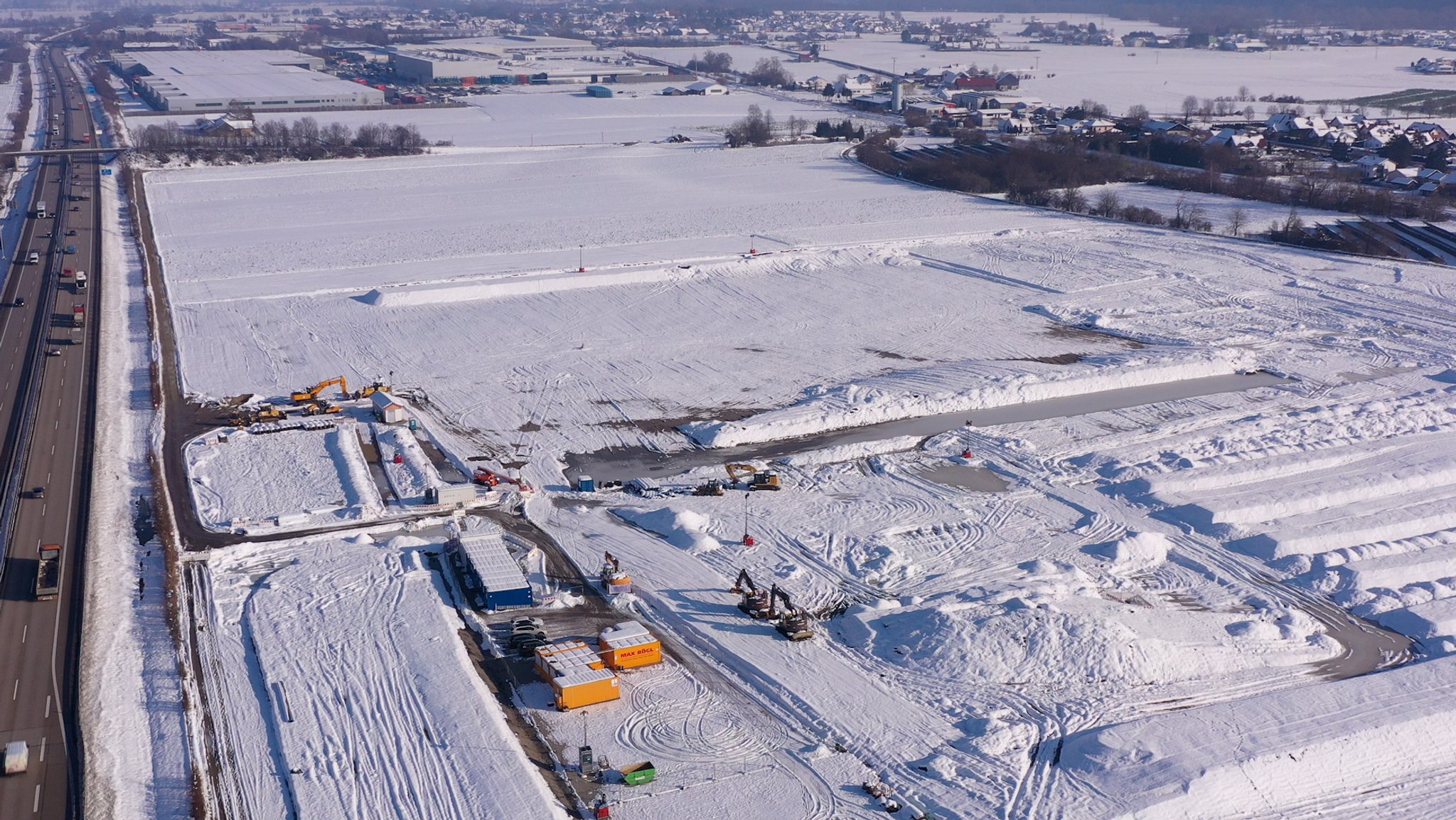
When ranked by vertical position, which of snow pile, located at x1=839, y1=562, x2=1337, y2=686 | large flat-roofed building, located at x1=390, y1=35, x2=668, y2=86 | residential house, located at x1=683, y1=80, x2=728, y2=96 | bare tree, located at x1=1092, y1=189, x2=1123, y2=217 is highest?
large flat-roofed building, located at x1=390, y1=35, x2=668, y2=86

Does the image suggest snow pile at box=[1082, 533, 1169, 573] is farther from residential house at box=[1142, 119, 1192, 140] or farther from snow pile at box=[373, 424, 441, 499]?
residential house at box=[1142, 119, 1192, 140]

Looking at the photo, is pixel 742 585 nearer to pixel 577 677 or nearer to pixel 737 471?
pixel 577 677

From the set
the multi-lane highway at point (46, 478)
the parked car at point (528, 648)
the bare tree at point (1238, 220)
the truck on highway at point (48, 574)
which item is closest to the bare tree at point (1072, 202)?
the bare tree at point (1238, 220)

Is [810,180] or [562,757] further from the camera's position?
[810,180]

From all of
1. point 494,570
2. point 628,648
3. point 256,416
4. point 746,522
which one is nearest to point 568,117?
point 256,416

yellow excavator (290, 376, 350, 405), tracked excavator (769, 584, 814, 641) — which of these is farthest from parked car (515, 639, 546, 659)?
yellow excavator (290, 376, 350, 405)

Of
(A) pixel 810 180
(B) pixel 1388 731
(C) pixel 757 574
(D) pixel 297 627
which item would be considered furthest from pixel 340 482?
(A) pixel 810 180

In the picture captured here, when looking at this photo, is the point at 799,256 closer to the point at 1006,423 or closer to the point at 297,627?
the point at 1006,423
